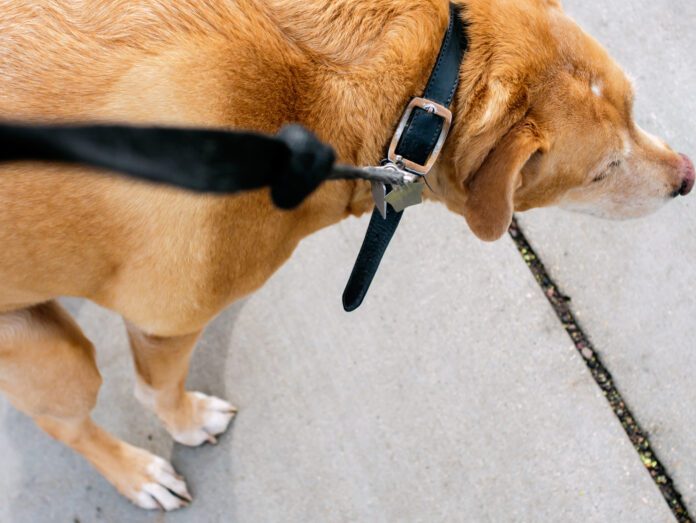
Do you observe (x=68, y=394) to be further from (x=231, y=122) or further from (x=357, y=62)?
(x=357, y=62)

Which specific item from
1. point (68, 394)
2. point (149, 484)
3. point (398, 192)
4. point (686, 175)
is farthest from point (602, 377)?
point (68, 394)

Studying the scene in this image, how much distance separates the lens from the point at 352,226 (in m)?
3.08

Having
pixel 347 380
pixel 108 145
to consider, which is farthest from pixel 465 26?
pixel 347 380

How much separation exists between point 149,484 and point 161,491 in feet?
0.17

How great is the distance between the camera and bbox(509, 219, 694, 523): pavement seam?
2646mm

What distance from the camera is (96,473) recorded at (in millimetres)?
2656

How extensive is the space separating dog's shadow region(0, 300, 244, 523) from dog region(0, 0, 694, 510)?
59cm

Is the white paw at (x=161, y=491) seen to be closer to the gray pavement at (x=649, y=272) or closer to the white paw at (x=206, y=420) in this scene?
the white paw at (x=206, y=420)

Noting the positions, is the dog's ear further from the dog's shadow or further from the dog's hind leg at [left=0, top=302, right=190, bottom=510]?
the dog's shadow

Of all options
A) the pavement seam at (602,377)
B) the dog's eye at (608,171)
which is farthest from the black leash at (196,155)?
the pavement seam at (602,377)

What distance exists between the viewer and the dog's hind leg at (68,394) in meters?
1.95

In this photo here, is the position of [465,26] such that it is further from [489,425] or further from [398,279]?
[489,425]

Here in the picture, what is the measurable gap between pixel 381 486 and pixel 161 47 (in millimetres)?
1820

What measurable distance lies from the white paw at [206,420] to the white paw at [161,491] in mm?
137
